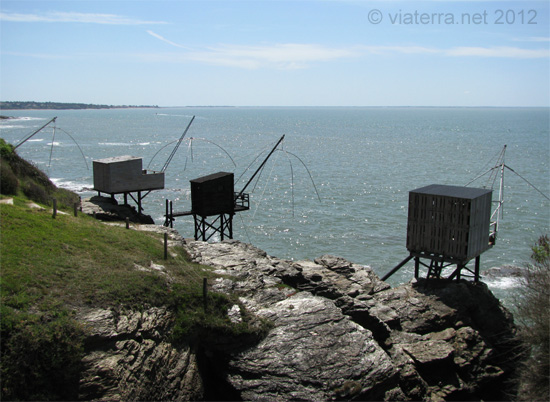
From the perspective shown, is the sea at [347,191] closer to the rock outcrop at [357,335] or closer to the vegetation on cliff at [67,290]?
the rock outcrop at [357,335]

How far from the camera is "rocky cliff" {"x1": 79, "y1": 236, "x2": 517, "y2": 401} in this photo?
16609 mm

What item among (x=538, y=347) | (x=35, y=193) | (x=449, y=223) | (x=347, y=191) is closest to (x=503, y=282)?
(x=449, y=223)

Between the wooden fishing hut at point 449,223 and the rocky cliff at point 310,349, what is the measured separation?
2.35m

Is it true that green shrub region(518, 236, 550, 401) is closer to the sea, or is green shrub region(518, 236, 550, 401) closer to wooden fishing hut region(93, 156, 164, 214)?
the sea

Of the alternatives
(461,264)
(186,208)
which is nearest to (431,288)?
(461,264)

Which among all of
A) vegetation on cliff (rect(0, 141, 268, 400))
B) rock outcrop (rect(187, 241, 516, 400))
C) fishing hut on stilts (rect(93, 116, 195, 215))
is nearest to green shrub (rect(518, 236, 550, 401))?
rock outcrop (rect(187, 241, 516, 400))

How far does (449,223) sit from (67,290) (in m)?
18.7

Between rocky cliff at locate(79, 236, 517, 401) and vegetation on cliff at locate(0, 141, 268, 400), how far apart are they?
573mm

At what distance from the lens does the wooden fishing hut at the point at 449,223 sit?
26.1 meters

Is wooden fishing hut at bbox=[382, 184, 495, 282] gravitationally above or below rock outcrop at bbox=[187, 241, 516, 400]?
above

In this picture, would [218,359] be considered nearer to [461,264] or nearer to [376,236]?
[461,264]

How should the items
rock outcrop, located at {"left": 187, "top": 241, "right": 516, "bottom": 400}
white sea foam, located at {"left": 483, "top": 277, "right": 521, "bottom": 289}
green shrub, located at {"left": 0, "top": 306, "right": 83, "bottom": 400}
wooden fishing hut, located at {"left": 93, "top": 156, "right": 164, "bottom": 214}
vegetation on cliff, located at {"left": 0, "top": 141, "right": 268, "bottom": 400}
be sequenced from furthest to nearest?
1. wooden fishing hut, located at {"left": 93, "top": 156, "right": 164, "bottom": 214}
2. white sea foam, located at {"left": 483, "top": 277, "right": 521, "bottom": 289}
3. rock outcrop, located at {"left": 187, "top": 241, "right": 516, "bottom": 400}
4. vegetation on cliff, located at {"left": 0, "top": 141, "right": 268, "bottom": 400}
5. green shrub, located at {"left": 0, "top": 306, "right": 83, "bottom": 400}

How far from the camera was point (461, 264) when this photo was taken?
27312mm

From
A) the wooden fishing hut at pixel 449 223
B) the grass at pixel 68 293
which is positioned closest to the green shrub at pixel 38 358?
the grass at pixel 68 293
